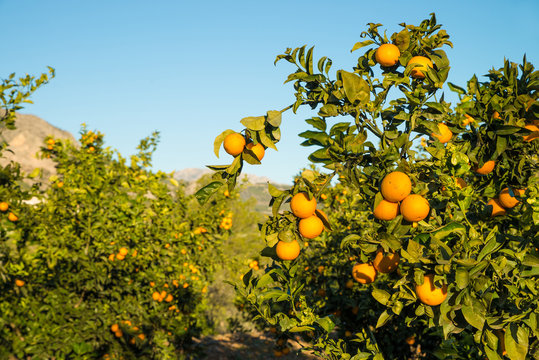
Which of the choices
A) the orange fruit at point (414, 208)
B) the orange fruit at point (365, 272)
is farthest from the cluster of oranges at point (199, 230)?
the orange fruit at point (414, 208)

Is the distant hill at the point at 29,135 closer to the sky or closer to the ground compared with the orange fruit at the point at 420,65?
closer to the sky

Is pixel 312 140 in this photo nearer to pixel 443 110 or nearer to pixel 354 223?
pixel 443 110

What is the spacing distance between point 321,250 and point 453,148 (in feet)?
11.0

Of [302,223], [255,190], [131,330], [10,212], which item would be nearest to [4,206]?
[10,212]

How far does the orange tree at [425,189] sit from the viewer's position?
131 cm

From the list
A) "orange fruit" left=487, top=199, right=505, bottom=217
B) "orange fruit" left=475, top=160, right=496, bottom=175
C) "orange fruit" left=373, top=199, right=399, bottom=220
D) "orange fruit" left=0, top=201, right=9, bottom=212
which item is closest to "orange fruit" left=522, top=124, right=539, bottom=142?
"orange fruit" left=475, top=160, right=496, bottom=175

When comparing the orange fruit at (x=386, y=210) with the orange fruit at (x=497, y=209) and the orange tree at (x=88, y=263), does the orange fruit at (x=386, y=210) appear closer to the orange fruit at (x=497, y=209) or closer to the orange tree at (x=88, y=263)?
the orange fruit at (x=497, y=209)

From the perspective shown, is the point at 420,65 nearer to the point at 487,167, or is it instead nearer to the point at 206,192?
the point at 487,167

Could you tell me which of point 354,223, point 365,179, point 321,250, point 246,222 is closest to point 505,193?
point 365,179

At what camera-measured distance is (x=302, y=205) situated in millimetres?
1430

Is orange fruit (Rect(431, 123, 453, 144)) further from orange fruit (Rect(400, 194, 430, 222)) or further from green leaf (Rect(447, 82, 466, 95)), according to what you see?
green leaf (Rect(447, 82, 466, 95))

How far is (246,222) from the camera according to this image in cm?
1240

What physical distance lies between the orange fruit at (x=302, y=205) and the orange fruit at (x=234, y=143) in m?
0.29

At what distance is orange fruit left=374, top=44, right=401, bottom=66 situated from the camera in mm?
1623
